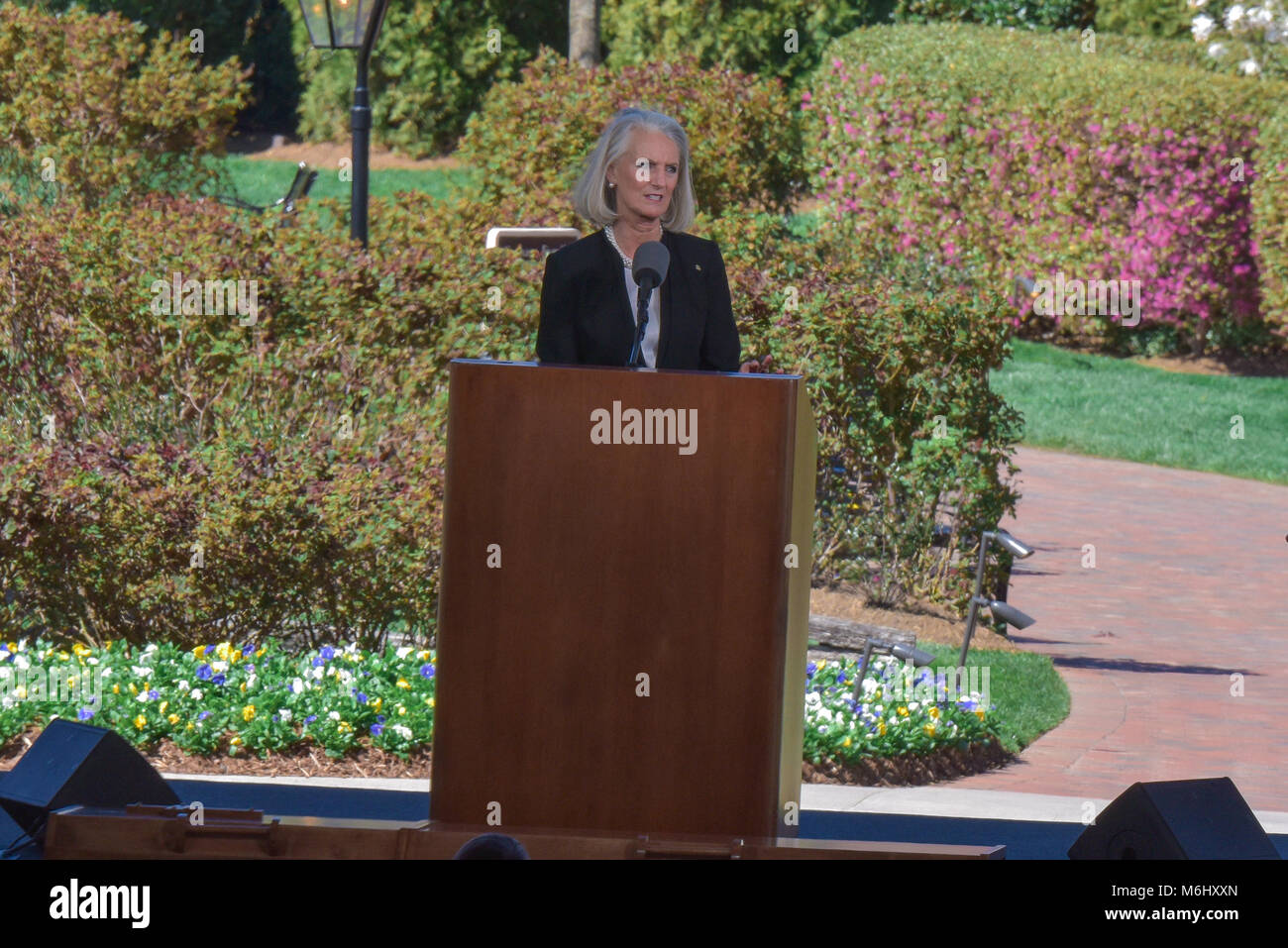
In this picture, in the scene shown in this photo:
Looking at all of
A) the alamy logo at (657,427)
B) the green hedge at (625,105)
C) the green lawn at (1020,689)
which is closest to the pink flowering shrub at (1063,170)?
the green hedge at (625,105)

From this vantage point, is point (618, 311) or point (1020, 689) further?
point (1020, 689)

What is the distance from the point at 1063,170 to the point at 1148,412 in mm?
3538

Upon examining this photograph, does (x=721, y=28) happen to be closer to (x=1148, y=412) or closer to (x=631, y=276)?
(x=1148, y=412)

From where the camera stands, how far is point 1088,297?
71.5ft

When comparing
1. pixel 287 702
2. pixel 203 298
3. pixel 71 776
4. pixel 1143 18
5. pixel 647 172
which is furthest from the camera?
pixel 1143 18

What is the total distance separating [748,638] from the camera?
2.91 meters

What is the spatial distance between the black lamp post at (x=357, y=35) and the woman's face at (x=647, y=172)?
6.02m

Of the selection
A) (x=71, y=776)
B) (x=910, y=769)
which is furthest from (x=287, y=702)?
(x=71, y=776)

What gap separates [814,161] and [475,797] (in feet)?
68.0

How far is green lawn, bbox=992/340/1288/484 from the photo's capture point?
17.1 metres

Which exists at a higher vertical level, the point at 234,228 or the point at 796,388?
the point at 234,228
